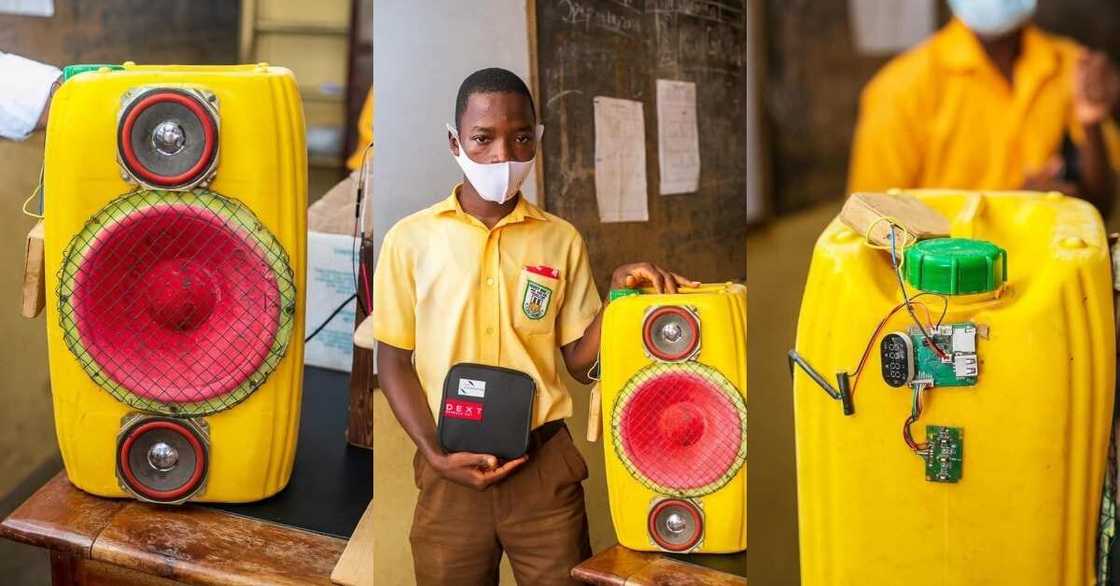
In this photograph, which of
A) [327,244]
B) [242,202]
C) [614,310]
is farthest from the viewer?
[327,244]

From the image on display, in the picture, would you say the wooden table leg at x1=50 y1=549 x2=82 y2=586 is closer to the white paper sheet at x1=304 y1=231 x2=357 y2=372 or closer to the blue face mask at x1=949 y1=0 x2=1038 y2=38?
the white paper sheet at x1=304 y1=231 x2=357 y2=372

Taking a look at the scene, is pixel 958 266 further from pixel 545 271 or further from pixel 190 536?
pixel 190 536

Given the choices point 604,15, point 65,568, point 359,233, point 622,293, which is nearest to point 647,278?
point 622,293

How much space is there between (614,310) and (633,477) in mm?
243

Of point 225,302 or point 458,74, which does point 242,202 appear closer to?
point 225,302

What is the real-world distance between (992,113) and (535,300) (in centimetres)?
70

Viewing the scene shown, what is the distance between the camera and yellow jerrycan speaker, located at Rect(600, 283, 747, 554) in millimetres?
1788

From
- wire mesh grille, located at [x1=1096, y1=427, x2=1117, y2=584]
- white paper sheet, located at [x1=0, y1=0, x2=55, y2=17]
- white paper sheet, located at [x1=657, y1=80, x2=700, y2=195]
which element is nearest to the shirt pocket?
white paper sheet, located at [x1=657, y1=80, x2=700, y2=195]

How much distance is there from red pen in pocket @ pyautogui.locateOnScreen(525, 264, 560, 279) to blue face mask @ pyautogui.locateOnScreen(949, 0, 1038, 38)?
671 millimetres

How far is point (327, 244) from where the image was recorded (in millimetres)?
2629

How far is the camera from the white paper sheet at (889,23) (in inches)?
58.1

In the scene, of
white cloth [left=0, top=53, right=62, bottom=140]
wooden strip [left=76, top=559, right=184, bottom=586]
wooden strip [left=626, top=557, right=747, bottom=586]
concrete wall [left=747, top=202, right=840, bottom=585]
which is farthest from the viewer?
white cloth [left=0, top=53, right=62, bottom=140]

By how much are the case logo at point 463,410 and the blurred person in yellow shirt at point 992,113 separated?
657 millimetres

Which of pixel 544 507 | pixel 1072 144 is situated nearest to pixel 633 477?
pixel 544 507
